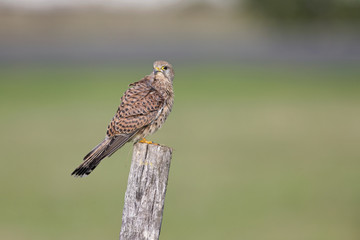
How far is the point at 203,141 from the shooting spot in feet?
48.0

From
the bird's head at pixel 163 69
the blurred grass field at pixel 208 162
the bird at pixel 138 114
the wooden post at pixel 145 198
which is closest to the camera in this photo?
the wooden post at pixel 145 198

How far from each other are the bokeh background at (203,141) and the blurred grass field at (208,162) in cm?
3

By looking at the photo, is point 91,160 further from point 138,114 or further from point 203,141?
point 203,141

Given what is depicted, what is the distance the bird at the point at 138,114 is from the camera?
158 inches

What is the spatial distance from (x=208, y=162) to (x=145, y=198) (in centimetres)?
923

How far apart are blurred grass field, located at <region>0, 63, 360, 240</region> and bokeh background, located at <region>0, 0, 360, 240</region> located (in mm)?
32

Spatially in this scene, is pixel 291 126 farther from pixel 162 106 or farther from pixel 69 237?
pixel 162 106

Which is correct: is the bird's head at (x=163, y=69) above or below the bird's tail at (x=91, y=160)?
above

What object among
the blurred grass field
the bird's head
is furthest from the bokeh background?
the bird's head

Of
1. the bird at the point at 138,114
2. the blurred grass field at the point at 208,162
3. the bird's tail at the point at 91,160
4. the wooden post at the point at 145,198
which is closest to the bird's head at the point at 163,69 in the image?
the bird at the point at 138,114

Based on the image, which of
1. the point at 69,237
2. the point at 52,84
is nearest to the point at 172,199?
the point at 69,237

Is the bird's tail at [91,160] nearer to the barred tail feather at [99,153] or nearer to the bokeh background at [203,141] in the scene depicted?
the barred tail feather at [99,153]

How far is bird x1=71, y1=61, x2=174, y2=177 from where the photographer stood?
4.02 metres

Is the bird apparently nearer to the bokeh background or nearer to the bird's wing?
the bird's wing
